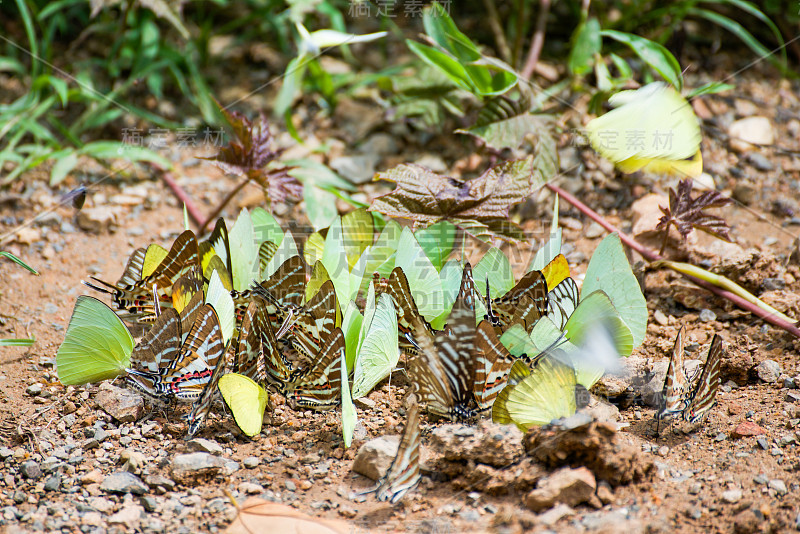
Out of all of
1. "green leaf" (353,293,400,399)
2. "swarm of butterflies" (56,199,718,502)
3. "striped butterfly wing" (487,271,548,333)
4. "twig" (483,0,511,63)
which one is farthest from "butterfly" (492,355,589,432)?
"twig" (483,0,511,63)

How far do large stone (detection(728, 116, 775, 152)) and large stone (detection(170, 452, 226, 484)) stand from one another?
2384 millimetres

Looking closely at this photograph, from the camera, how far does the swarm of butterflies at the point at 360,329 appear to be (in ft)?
5.32

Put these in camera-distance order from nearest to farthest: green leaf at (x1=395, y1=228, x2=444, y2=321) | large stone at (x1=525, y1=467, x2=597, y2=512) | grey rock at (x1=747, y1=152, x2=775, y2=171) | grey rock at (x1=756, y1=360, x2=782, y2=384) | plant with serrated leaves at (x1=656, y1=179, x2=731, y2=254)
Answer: large stone at (x1=525, y1=467, x2=597, y2=512)
grey rock at (x1=756, y1=360, x2=782, y2=384)
green leaf at (x1=395, y1=228, x2=444, y2=321)
plant with serrated leaves at (x1=656, y1=179, x2=731, y2=254)
grey rock at (x1=747, y1=152, x2=775, y2=171)

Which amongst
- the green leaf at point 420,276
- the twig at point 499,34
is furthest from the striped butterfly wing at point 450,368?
the twig at point 499,34

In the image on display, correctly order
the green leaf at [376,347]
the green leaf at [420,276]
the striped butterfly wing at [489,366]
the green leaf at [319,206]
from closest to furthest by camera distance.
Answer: the striped butterfly wing at [489,366] → the green leaf at [376,347] → the green leaf at [420,276] → the green leaf at [319,206]

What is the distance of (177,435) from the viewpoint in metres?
1.72

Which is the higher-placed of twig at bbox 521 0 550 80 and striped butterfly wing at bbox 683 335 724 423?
twig at bbox 521 0 550 80

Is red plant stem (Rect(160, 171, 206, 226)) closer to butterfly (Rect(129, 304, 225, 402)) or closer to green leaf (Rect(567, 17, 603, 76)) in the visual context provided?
butterfly (Rect(129, 304, 225, 402))

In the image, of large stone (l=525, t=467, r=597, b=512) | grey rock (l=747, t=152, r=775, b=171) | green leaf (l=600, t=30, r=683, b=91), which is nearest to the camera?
large stone (l=525, t=467, r=597, b=512)

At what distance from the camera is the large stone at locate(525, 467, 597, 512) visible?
4.55ft

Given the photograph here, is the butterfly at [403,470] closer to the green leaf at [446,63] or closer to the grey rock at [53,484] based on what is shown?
the grey rock at [53,484]

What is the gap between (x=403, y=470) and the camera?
4.83 ft

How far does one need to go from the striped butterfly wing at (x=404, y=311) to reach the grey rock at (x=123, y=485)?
755 mm

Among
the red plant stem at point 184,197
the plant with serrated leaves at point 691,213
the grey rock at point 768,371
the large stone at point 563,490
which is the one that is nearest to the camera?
the large stone at point 563,490
